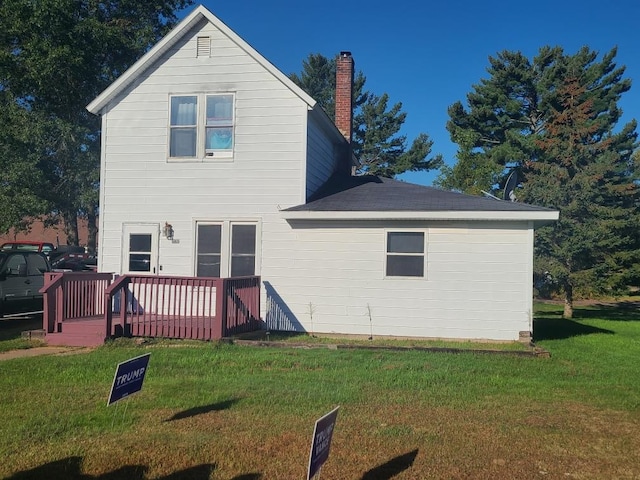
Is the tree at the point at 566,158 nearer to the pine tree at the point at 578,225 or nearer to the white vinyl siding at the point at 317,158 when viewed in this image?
the pine tree at the point at 578,225

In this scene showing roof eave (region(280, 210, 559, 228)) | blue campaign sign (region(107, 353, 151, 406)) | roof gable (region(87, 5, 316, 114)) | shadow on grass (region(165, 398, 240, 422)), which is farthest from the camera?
roof gable (region(87, 5, 316, 114))

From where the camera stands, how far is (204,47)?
44.1 ft

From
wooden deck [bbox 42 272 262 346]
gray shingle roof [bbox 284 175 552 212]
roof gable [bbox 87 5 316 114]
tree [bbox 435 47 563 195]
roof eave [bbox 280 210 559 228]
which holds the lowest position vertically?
wooden deck [bbox 42 272 262 346]

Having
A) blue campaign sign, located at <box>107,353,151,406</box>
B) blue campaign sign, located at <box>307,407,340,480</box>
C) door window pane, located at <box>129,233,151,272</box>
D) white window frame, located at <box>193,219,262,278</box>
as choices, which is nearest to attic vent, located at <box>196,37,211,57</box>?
white window frame, located at <box>193,219,262,278</box>

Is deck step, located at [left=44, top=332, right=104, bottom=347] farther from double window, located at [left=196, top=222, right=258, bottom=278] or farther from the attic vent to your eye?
the attic vent

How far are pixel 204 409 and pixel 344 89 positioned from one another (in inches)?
483

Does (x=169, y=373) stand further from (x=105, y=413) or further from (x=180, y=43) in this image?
(x=180, y=43)

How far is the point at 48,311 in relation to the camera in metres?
11.1

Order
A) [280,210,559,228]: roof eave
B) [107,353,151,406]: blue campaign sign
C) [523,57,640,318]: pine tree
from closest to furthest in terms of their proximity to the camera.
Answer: [107,353,151,406]: blue campaign sign → [280,210,559,228]: roof eave → [523,57,640,318]: pine tree

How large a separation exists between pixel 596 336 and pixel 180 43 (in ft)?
39.1

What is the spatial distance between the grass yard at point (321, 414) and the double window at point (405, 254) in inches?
106

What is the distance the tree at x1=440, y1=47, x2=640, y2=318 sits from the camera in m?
19.7

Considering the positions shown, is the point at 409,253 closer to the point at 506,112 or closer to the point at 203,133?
the point at 203,133

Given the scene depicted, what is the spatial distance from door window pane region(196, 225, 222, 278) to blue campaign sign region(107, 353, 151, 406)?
24.2ft
